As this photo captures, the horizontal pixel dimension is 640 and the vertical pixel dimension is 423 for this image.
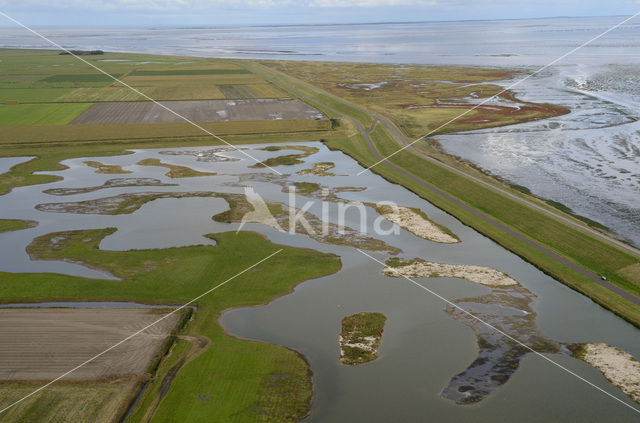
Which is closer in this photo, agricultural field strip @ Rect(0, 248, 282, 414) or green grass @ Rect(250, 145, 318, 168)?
agricultural field strip @ Rect(0, 248, 282, 414)

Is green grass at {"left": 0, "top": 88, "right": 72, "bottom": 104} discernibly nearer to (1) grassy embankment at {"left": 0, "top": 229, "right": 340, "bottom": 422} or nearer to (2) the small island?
(1) grassy embankment at {"left": 0, "top": 229, "right": 340, "bottom": 422}

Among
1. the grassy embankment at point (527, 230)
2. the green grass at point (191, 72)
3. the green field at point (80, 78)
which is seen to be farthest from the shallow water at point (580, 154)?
the green field at point (80, 78)

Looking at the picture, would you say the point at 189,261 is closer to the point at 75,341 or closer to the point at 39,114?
the point at 75,341

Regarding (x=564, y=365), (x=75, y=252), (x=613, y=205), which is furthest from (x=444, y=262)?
(x=75, y=252)

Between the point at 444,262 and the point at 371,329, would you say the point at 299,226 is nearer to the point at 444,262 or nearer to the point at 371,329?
the point at 444,262

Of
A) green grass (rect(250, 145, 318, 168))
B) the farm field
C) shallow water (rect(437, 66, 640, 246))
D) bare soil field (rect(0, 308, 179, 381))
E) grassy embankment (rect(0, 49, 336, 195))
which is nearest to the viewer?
the farm field

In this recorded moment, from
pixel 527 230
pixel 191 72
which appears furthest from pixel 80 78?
pixel 527 230

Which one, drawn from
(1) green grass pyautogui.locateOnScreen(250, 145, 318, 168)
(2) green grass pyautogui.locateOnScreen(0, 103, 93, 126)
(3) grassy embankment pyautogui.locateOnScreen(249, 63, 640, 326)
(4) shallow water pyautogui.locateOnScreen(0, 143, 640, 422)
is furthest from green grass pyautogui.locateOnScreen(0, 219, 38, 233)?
(2) green grass pyautogui.locateOnScreen(0, 103, 93, 126)
